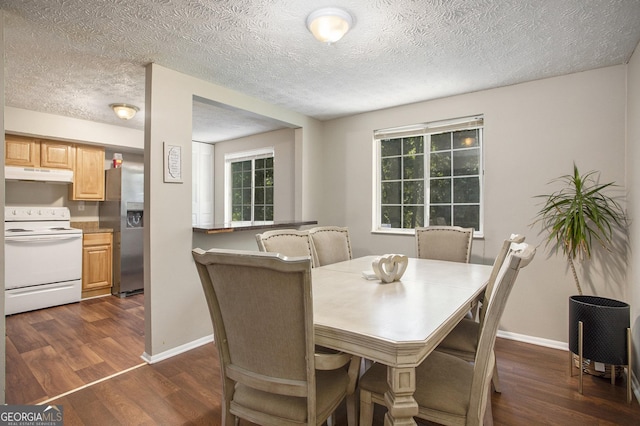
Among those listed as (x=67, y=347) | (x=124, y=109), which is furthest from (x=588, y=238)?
(x=124, y=109)

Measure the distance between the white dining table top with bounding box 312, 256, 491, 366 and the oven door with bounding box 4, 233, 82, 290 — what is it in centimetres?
362

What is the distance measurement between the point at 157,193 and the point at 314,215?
6.80 feet

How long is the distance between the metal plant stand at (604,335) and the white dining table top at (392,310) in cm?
72

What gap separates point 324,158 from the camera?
429cm

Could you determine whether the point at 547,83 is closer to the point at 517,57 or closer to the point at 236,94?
the point at 517,57

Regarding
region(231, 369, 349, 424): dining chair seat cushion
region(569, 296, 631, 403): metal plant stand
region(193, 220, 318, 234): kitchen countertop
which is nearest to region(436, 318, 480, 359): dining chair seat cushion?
region(231, 369, 349, 424): dining chair seat cushion

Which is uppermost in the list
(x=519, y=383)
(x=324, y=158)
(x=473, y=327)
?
(x=324, y=158)

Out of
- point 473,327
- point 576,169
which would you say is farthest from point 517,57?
point 473,327

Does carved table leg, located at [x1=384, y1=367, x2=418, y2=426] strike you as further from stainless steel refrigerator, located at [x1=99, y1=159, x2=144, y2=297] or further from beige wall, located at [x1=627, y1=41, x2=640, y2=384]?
stainless steel refrigerator, located at [x1=99, y1=159, x2=144, y2=297]

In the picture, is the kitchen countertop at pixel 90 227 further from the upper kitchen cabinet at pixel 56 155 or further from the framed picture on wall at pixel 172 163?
the framed picture on wall at pixel 172 163

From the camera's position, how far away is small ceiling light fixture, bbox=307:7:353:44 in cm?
182

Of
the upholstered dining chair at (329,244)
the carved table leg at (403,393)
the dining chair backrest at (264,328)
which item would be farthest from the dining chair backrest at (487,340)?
the upholstered dining chair at (329,244)

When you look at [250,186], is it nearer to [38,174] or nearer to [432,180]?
[38,174]

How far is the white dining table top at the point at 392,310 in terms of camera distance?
1.06 metres
